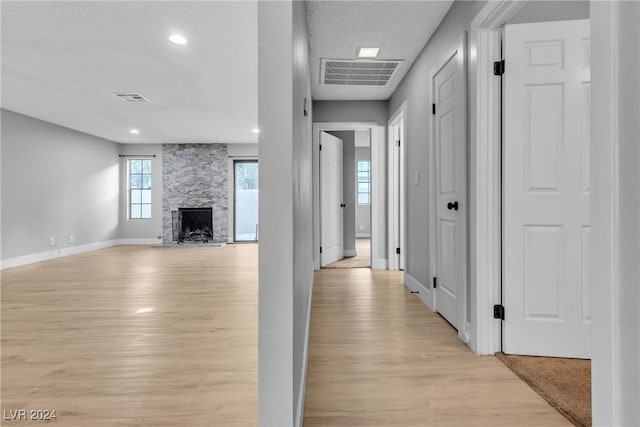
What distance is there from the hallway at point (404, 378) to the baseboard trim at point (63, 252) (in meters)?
5.64

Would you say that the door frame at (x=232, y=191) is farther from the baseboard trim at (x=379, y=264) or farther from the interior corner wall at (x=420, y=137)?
the interior corner wall at (x=420, y=137)

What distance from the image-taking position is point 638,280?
902 mm

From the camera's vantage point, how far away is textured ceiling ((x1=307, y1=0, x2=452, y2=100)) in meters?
2.63

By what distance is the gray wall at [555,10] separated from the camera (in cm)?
204

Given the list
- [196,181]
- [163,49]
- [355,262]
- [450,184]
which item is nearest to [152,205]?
[196,181]

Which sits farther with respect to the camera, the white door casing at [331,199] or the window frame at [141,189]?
the window frame at [141,189]

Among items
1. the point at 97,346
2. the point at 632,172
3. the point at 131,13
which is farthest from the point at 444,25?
the point at 97,346

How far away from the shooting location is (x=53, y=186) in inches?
263

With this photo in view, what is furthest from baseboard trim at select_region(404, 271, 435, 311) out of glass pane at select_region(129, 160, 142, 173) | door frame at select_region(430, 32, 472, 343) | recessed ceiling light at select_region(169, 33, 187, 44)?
glass pane at select_region(129, 160, 142, 173)

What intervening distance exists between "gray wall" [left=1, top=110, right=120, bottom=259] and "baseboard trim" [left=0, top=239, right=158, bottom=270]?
75 millimetres

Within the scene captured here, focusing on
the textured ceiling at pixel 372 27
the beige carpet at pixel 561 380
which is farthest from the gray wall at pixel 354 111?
the beige carpet at pixel 561 380

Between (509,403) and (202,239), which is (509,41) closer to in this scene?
(509,403)

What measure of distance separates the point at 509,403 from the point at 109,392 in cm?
195

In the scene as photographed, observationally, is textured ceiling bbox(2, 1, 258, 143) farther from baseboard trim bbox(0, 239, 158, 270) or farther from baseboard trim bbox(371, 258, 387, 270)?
baseboard trim bbox(371, 258, 387, 270)
